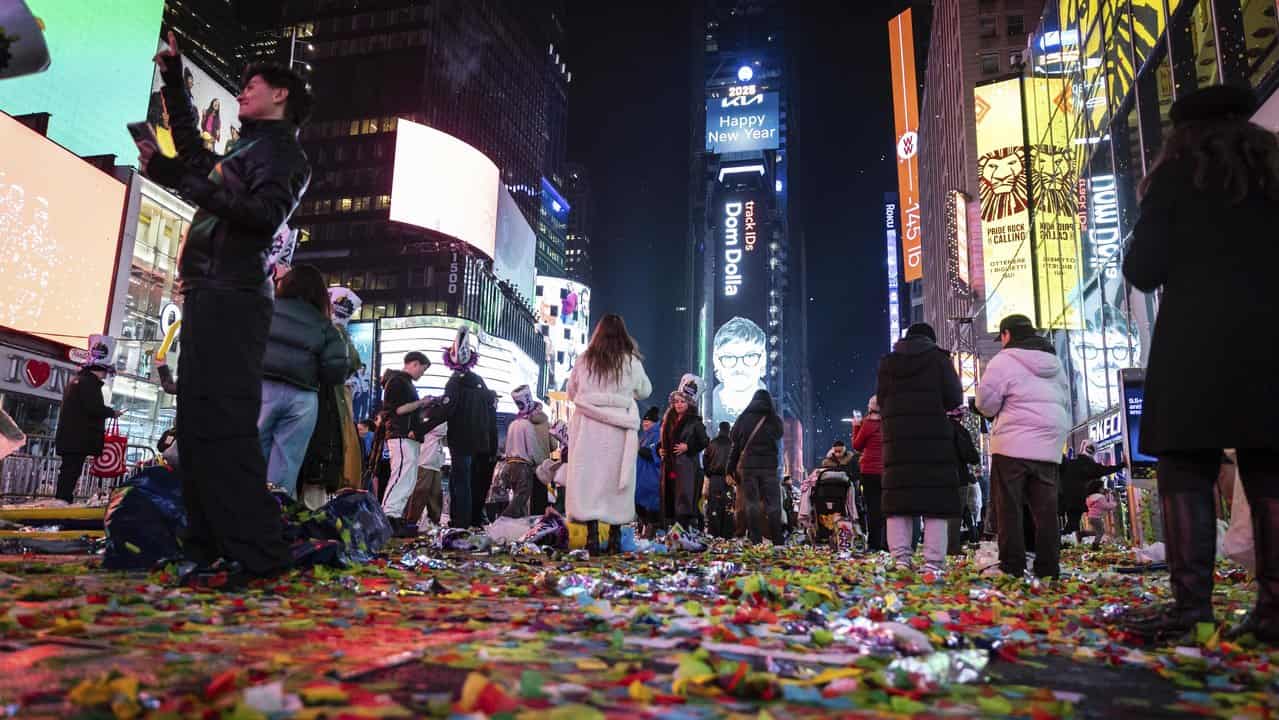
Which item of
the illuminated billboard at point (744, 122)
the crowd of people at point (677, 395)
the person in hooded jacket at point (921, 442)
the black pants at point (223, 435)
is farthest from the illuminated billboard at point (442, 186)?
the illuminated billboard at point (744, 122)

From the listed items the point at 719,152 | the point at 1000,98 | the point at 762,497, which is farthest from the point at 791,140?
the point at 762,497

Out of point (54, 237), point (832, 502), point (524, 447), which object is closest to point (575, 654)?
point (524, 447)

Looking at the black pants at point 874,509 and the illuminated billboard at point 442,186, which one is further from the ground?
the illuminated billboard at point 442,186

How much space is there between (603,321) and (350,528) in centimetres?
328

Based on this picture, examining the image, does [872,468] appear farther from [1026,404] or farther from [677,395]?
[1026,404]

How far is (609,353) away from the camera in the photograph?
731 cm

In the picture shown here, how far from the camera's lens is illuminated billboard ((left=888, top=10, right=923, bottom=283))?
58.8 meters

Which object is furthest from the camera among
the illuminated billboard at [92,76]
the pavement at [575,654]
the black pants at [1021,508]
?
the illuminated billboard at [92,76]

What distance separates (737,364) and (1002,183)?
63165 mm

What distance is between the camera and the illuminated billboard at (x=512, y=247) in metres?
54.9

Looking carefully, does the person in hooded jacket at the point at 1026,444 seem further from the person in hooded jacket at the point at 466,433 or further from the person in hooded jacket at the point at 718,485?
the person in hooded jacket at the point at 718,485

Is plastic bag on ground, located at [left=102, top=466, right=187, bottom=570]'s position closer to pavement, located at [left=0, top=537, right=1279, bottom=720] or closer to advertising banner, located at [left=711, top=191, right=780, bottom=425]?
Answer: pavement, located at [left=0, top=537, right=1279, bottom=720]

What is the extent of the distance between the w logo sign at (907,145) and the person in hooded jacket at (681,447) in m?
53.1

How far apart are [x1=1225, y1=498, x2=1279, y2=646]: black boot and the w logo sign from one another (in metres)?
59.9
